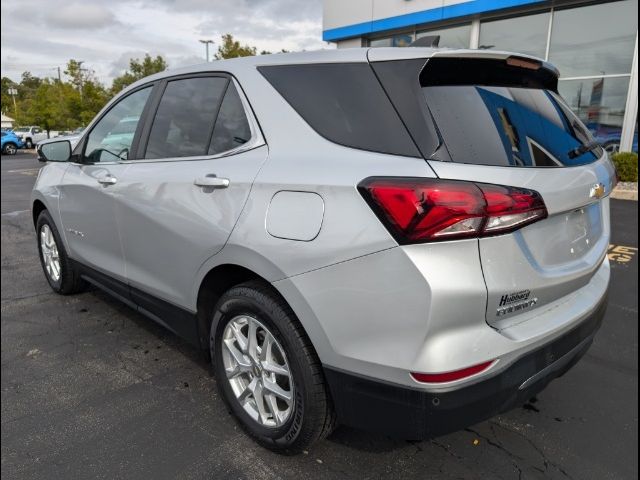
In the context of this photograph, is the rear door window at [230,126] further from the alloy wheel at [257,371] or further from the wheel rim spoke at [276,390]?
the wheel rim spoke at [276,390]

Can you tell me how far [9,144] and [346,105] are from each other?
3231 cm

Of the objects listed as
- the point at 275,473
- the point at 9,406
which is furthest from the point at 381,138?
A: the point at 9,406

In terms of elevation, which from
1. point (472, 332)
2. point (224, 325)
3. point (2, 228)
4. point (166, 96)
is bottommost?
point (2, 228)

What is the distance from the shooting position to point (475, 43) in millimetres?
14250

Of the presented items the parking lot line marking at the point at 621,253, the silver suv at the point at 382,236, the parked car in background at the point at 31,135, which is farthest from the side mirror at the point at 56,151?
the parked car in background at the point at 31,135

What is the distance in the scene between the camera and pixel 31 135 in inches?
1328

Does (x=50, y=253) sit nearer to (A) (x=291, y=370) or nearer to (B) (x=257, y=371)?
(B) (x=257, y=371)

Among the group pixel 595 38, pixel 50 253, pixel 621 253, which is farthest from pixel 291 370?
pixel 595 38

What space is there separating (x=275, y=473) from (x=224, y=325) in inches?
27.6

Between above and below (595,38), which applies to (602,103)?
below

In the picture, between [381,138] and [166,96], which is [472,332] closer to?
[381,138]

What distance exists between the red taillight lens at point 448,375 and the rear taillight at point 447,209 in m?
0.45

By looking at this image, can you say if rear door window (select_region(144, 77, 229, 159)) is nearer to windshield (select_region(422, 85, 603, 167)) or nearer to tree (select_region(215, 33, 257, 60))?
windshield (select_region(422, 85, 603, 167))

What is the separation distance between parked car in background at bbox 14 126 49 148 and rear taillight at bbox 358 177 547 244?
36.9 meters
